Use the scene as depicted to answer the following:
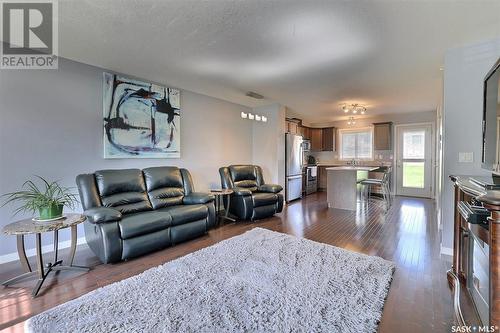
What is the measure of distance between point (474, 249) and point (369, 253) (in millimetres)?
1171

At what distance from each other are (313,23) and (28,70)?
132 inches

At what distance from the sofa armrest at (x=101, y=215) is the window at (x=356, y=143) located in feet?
23.4

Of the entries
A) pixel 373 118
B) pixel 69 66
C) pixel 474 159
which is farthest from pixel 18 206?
pixel 373 118

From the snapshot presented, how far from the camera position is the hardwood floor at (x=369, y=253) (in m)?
1.74

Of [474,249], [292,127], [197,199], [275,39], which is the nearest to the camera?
[474,249]

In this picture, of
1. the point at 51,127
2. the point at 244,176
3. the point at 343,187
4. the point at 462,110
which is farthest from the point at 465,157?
the point at 51,127

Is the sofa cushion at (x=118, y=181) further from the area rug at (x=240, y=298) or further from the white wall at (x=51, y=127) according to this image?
the area rug at (x=240, y=298)

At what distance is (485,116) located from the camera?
215cm

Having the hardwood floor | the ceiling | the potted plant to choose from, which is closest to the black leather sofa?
the hardwood floor

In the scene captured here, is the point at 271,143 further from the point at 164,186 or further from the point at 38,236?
the point at 38,236

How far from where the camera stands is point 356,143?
25.0 feet

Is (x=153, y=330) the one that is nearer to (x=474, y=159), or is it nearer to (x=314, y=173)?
(x=474, y=159)

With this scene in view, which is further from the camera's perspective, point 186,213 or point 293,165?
point 293,165

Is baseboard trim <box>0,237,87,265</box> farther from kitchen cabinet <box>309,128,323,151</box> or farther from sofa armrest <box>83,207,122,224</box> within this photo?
kitchen cabinet <box>309,128,323,151</box>
